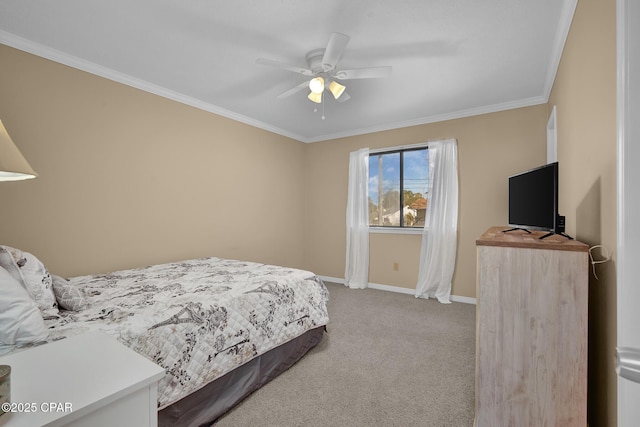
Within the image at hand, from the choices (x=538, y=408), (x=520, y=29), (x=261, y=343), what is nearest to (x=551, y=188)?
(x=538, y=408)

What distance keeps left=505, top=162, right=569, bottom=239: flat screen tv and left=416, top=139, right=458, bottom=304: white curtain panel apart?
151 centimetres

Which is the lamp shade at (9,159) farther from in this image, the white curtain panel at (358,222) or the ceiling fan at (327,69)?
the white curtain panel at (358,222)

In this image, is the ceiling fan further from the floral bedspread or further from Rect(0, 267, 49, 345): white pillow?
Rect(0, 267, 49, 345): white pillow

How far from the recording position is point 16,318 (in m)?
1.18

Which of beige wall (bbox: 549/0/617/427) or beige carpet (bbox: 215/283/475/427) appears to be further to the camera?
beige carpet (bbox: 215/283/475/427)

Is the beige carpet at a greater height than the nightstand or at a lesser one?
lesser

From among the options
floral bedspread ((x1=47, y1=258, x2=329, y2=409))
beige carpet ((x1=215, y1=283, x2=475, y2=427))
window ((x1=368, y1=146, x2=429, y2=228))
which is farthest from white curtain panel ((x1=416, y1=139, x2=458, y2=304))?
floral bedspread ((x1=47, y1=258, x2=329, y2=409))

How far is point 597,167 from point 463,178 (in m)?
2.58

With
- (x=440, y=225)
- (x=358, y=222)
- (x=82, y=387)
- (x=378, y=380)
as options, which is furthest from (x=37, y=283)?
(x=440, y=225)

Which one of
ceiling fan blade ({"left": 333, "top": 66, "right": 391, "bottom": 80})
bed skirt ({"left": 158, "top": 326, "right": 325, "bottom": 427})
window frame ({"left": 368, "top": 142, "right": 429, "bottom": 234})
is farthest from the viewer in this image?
window frame ({"left": 368, "top": 142, "right": 429, "bottom": 234})

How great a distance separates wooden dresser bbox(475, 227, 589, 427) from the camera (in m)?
1.30

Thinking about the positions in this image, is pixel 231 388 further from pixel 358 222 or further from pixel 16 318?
pixel 358 222

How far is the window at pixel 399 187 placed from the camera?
4375 mm

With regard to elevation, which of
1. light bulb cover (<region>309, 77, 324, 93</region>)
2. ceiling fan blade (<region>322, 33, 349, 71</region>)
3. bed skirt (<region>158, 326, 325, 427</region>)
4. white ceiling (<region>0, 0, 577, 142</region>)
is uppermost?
white ceiling (<region>0, 0, 577, 142</region>)
